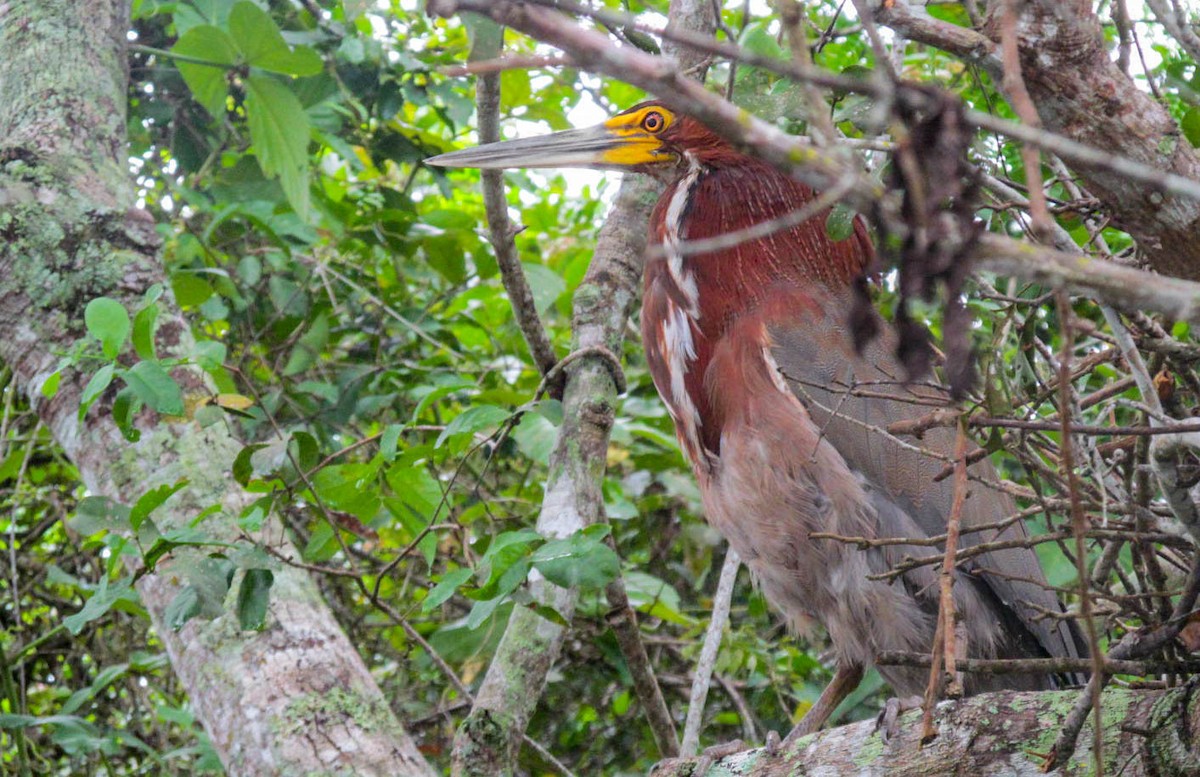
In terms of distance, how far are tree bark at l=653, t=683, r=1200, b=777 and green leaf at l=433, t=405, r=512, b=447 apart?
40.6 inches

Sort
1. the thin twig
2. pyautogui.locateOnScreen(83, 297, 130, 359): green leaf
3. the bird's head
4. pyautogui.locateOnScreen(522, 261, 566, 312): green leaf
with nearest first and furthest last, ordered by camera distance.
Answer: pyautogui.locateOnScreen(83, 297, 130, 359): green leaf
the thin twig
the bird's head
pyautogui.locateOnScreen(522, 261, 566, 312): green leaf

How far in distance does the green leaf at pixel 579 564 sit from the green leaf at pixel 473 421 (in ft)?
1.39

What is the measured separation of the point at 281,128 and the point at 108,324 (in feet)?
3.86

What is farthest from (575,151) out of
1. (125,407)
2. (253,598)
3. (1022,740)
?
(1022,740)

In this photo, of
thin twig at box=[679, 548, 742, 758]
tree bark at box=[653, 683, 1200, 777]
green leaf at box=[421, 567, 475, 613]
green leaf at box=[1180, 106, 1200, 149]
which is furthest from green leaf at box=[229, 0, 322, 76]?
tree bark at box=[653, 683, 1200, 777]

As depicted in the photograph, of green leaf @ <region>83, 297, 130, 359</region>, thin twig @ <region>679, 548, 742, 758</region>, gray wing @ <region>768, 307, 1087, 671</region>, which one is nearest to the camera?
green leaf @ <region>83, 297, 130, 359</region>

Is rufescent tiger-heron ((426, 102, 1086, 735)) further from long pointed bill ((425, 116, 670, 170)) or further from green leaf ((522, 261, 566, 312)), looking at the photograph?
green leaf ((522, 261, 566, 312))

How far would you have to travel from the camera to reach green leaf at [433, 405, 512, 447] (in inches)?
103

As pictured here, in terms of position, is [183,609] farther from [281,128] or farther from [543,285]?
[543,285]

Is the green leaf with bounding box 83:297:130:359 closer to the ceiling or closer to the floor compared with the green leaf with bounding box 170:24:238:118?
closer to the floor

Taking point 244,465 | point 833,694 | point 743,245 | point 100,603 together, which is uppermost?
point 743,245

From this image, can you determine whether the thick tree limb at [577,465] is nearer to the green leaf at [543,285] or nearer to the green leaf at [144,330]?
the green leaf at [543,285]

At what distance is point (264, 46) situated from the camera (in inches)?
129

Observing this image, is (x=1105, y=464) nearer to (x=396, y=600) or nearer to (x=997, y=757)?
(x=997, y=757)
